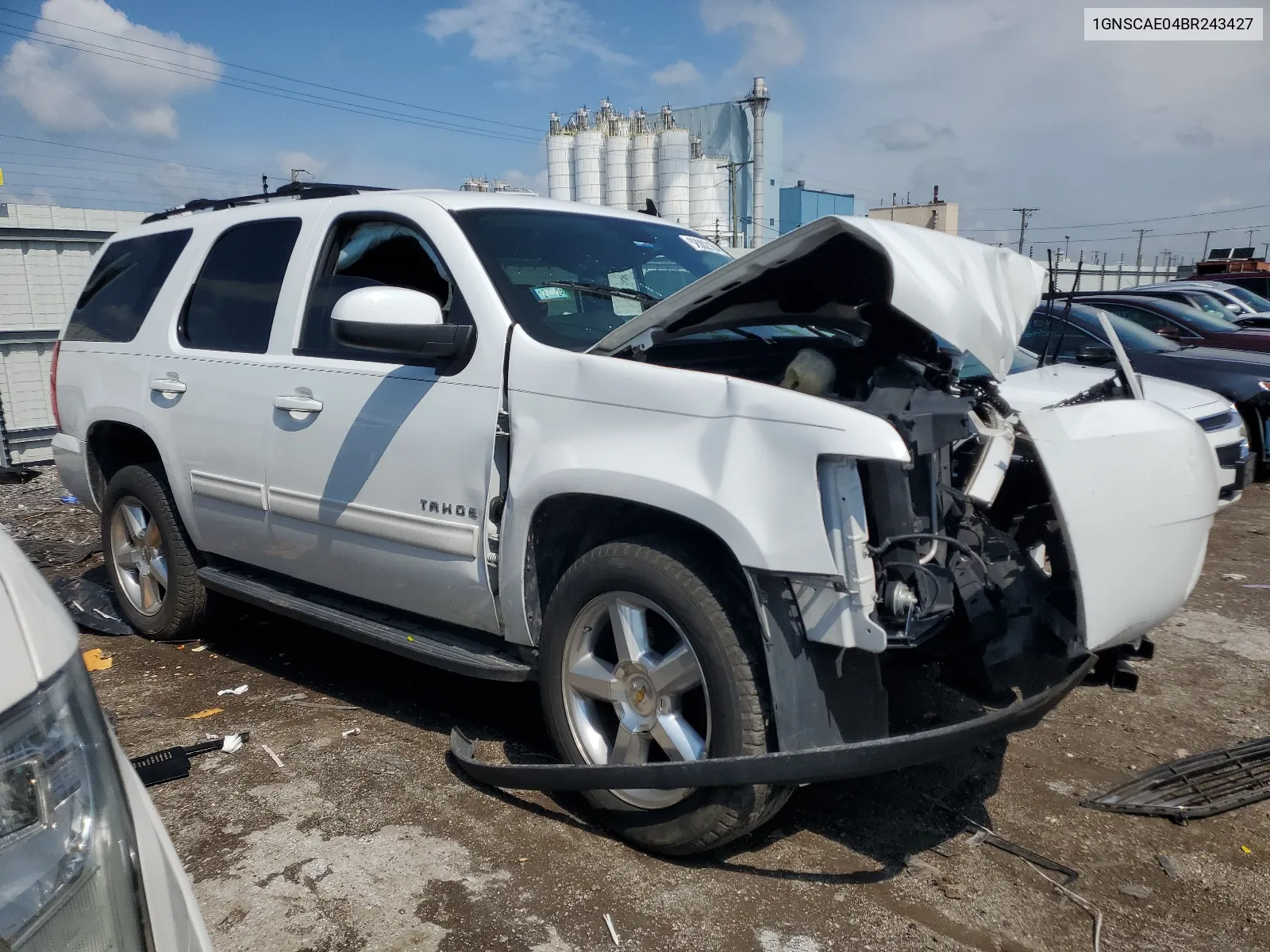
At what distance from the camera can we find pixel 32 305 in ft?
33.1

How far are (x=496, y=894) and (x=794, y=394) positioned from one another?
5.19ft

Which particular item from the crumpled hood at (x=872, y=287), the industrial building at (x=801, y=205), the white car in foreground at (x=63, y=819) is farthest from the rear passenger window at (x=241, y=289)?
the industrial building at (x=801, y=205)

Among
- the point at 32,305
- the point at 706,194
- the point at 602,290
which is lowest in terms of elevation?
the point at 32,305

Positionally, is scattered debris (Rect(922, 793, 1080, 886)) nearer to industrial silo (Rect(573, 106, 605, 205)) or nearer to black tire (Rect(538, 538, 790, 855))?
black tire (Rect(538, 538, 790, 855))

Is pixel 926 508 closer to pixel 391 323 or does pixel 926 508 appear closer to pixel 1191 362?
pixel 391 323

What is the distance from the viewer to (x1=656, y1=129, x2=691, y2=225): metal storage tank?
37.3m

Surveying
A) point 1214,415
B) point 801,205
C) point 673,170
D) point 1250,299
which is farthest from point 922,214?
point 801,205

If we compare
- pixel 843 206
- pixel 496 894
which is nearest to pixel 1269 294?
pixel 496 894

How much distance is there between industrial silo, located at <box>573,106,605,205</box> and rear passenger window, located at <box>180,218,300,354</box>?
115 feet

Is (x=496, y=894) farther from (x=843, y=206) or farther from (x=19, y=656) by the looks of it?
(x=843, y=206)

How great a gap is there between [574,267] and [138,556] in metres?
2.82

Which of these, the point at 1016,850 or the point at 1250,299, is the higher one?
the point at 1250,299

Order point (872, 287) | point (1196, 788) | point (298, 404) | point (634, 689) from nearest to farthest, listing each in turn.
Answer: point (634, 689), point (872, 287), point (1196, 788), point (298, 404)

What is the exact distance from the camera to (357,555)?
3566 mm
